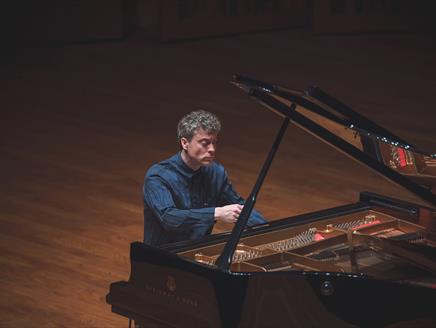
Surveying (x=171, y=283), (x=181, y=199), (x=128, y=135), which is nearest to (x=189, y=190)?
(x=181, y=199)

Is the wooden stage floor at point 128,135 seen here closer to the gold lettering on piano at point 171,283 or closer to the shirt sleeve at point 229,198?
the shirt sleeve at point 229,198

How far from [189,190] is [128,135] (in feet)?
11.3

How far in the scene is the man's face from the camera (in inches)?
161

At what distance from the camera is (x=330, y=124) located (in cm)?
382

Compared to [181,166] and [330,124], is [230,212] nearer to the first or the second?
[181,166]

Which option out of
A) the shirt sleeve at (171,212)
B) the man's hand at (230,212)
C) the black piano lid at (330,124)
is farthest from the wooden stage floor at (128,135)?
the black piano lid at (330,124)

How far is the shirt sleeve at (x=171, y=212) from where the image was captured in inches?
159

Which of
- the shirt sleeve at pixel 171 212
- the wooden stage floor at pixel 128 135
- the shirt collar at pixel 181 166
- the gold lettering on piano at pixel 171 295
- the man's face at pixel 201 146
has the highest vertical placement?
the man's face at pixel 201 146

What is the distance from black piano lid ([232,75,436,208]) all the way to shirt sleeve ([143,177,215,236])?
0.56m

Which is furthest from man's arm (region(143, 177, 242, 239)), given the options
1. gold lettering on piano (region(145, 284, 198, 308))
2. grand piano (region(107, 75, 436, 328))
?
gold lettering on piano (region(145, 284, 198, 308))

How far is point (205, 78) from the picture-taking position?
934cm

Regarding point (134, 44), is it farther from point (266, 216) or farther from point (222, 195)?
point (222, 195)

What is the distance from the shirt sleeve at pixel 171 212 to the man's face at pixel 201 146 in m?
0.18

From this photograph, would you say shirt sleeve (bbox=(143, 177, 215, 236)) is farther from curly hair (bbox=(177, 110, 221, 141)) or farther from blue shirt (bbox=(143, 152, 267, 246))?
curly hair (bbox=(177, 110, 221, 141))
